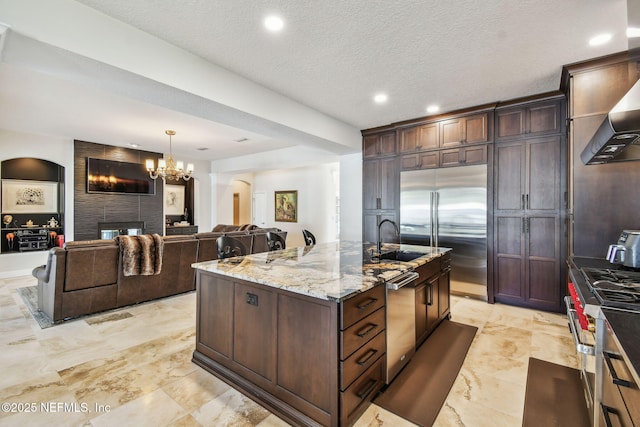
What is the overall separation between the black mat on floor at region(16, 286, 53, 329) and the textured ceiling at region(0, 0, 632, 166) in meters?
2.78

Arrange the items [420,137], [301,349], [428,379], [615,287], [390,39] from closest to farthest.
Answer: [615,287]
[301,349]
[428,379]
[390,39]
[420,137]

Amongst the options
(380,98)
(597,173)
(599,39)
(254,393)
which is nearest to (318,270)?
(254,393)

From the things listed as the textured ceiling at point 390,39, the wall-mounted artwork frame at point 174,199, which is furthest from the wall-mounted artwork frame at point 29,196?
the textured ceiling at point 390,39

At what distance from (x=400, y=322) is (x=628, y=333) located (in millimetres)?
1320

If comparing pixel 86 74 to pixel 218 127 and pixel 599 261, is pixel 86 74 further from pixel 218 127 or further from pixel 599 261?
pixel 599 261

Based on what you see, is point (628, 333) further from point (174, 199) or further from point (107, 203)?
point (174, 199)

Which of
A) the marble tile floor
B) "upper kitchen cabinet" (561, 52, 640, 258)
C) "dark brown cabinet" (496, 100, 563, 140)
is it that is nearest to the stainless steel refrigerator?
"dark brown cabinet" (496, 100, 563, 140)

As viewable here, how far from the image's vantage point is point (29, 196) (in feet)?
20.0

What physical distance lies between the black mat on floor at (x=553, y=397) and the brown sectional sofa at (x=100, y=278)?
163 inches

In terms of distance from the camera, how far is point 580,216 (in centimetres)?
284

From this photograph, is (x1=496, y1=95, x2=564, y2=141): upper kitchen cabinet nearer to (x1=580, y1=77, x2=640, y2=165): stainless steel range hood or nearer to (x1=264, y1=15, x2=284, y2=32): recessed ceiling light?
(x1=580, y1=77, x2=640, y2=165): stainless steel range hood

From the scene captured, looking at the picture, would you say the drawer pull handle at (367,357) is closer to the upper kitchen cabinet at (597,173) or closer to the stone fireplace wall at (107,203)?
the upper kitchen cabinet at (597,173)

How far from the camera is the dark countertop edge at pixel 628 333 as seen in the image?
844 millimetres

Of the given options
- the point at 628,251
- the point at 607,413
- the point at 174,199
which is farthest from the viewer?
the point at 174,199
